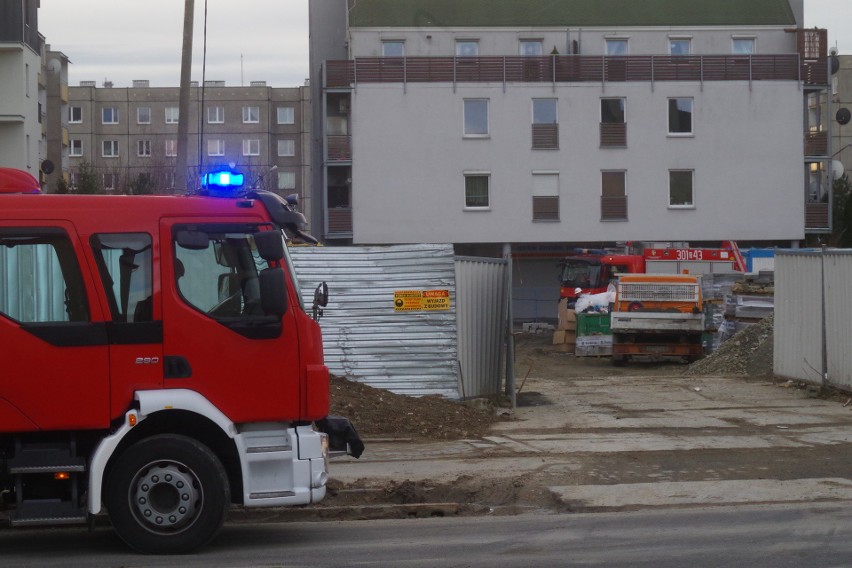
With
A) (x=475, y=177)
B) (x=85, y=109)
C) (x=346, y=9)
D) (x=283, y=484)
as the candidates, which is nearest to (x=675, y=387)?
(x=283, y=484)

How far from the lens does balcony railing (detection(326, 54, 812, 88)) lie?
157ft

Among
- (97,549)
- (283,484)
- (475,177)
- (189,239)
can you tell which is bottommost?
(97,549)

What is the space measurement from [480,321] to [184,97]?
6924 millimetres

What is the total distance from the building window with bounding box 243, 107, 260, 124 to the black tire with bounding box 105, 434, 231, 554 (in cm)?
7981

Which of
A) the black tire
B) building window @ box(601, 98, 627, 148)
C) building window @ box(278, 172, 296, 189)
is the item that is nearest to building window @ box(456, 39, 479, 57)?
building window @ box(601, 98, 627, 148)

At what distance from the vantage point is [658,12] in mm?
52844

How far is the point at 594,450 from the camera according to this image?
13.3 metres

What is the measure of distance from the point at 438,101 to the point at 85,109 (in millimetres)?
43972

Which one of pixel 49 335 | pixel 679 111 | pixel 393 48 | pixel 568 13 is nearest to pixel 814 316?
pixel 49 335

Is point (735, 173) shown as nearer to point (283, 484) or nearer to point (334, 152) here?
point (334, 152)

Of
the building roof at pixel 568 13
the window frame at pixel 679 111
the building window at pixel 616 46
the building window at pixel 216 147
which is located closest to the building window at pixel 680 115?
the window frame at pixel 679 111

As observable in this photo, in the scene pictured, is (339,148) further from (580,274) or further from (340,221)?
(580,274)

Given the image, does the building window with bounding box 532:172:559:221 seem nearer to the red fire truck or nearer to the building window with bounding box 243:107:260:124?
the red fire truck

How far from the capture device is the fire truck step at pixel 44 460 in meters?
7.81
